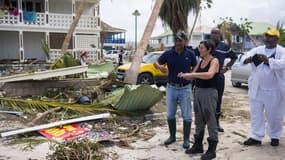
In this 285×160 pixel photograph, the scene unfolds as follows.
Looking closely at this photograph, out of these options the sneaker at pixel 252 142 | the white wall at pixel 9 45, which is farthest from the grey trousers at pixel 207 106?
the white wall at pixel 9 45

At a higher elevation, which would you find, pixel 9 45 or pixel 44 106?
pixel 9 45

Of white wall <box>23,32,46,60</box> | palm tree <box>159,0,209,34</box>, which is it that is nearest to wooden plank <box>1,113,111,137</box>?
palm tree <box>159,0,209,34</box>

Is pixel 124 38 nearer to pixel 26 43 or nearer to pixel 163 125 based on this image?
pixel 26 43

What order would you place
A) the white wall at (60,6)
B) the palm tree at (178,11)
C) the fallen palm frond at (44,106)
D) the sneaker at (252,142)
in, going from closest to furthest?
the sneaker at (252,142), the fallen palm frond at (44,106), the palm tree at (178,11), the white wall at (60,6)

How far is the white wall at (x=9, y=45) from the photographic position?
24.3m

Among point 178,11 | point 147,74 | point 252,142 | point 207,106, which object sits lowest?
point 252,142

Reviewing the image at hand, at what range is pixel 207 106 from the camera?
4.93m

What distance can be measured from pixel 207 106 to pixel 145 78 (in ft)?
31.1

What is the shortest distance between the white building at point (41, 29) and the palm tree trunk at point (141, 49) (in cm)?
1363

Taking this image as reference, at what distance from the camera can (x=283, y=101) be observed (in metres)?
5.55

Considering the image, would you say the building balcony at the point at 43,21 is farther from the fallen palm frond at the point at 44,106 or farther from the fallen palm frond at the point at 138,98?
the fallen palm frond at the point at 138,98

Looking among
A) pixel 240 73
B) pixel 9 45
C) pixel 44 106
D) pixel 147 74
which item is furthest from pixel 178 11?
pixel 9 45

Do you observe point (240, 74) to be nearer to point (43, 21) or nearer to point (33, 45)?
point (43, 21)

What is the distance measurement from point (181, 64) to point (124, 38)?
45287 millimetres
